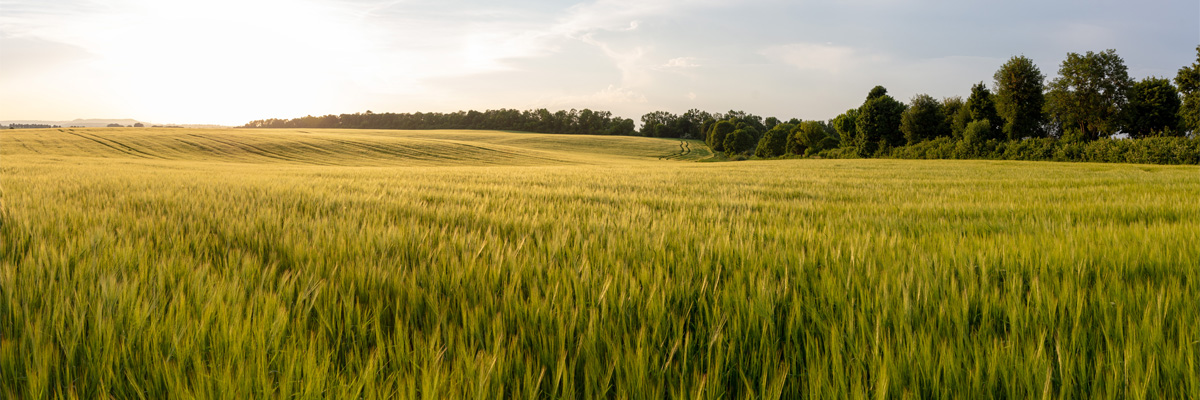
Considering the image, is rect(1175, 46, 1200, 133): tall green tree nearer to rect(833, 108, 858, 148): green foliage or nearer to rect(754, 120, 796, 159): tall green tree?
rect(833, 108, 858, 148): green foliage

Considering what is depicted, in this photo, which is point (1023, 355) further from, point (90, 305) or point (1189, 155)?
point (1189, 155)

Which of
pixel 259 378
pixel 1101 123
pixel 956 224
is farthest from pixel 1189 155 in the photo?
Result: pixel 259 378

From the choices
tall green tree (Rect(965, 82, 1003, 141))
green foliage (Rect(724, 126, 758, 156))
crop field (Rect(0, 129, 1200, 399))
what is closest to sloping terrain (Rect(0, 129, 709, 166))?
green foliage (Rect(724, 126, 758, 156))

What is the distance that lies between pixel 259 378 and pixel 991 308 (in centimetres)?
180

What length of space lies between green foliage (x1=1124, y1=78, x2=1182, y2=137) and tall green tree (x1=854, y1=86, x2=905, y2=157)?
17526 millimetres

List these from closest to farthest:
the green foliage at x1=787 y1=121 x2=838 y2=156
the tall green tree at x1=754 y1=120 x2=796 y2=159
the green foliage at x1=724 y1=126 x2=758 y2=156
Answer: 1. the green foliage at x1=787 y1=121 x2=838 y2=156
2. the tall green tree at x1=754 y1=120 x2=796 y2=159
3. the green foliage at x1=724 y1=126 x2=758 y2=156

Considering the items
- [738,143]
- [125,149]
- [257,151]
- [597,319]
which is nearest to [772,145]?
[738,143]

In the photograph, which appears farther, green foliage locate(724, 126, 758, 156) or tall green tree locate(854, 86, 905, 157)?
green foliage locate(724, 126, 758, 156)

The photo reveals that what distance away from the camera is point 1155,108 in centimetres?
4394

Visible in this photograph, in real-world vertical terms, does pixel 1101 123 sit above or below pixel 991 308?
above

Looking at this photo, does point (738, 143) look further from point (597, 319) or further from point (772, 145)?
point (597, 319)

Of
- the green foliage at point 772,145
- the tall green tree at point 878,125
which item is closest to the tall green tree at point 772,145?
the green foliage at point 772,145

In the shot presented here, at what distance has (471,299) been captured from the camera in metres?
1.53

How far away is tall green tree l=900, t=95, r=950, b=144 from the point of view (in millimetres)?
49875
